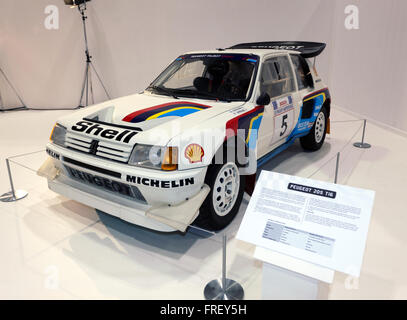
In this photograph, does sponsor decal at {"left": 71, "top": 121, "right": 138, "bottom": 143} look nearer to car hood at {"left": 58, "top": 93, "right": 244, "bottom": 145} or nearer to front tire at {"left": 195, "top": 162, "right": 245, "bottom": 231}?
car hood at {"left": 58, "top": 93, "right": 244, "bottom": 145}

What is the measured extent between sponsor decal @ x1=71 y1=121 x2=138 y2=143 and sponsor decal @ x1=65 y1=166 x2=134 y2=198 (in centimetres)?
33

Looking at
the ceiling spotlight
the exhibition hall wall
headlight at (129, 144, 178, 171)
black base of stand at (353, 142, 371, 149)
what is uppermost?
the ceiling spotlight

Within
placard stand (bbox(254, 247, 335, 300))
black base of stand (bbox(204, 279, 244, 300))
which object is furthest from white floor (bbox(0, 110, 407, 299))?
placard stand (bbox(254, 247, 335, 300))

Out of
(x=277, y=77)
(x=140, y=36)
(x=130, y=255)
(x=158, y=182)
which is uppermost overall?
(x=140, y=36)

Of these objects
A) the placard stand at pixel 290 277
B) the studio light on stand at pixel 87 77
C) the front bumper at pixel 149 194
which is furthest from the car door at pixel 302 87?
the studio light on stand at pixel 87 77

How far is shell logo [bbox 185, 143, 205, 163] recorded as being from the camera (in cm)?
240

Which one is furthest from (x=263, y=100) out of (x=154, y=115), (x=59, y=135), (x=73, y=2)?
(x=73, y=2)

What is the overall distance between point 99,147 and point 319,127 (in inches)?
135

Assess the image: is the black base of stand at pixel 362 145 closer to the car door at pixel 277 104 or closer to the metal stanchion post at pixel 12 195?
the car door at pixel 277 104

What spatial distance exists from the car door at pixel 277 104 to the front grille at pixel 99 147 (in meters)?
1.42

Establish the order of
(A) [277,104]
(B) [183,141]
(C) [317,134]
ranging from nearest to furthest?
(B) [183,141] → (A) [277,104] → (C) [317,134]

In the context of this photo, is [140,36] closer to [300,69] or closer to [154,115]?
[300,69]

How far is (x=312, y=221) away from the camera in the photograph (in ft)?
5.70
